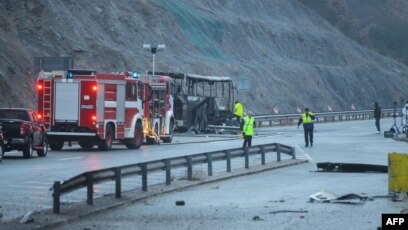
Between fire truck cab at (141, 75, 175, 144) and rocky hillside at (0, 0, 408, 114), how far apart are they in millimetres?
7127

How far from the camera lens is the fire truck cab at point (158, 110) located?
43.2m

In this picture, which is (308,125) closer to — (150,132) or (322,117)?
(150,132)

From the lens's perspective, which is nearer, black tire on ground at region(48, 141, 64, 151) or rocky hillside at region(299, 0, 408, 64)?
black tire on ground at region(48, 141, 64, 151)

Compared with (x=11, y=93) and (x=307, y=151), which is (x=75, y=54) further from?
(x=307, y=151)

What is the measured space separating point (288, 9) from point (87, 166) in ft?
272

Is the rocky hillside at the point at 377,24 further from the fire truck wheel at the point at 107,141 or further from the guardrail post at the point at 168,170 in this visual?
the guardrail post at the point at 168,170

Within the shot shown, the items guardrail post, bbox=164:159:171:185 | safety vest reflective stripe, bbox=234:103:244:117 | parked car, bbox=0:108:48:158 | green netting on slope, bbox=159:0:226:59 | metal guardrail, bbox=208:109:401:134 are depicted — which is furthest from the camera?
green netting on slope, bbox=159:0:226:59

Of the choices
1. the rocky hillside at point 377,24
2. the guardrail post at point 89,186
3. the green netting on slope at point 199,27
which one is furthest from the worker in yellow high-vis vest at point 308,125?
the rocky hillside at point 377,24

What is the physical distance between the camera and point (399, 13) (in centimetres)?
13550

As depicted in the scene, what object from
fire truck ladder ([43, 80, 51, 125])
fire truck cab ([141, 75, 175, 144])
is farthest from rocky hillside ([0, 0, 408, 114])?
fire truck ladder ([43, 80, 51, 125])

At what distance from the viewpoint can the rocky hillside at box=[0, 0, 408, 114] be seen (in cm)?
5731

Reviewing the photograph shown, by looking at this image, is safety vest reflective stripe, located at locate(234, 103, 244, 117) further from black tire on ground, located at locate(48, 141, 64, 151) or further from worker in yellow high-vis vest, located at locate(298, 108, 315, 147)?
black tire on ground, located at locate(48, 141, 64, 151)

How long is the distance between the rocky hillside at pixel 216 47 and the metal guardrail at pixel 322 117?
323 cm

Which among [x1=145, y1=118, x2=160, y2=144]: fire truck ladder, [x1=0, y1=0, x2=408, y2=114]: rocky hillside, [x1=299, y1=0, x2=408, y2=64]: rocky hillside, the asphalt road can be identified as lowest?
the asphalt road
